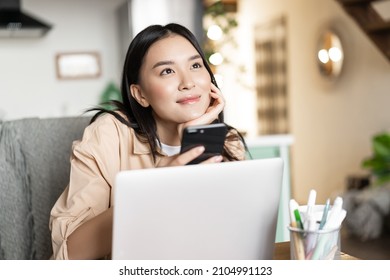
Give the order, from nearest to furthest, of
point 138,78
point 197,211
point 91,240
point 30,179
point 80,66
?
1. point 197,211
2. point 91,240
3. point 138,78
4. point 30,179
5. point 80,66

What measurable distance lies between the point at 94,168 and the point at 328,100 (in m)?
4.44

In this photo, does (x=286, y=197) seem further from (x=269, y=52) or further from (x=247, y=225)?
(x=269, y=52)

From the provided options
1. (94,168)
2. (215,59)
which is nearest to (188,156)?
(94,168)

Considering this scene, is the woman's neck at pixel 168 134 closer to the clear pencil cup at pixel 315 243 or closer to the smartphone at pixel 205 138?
the smartphone at pixel 205 138

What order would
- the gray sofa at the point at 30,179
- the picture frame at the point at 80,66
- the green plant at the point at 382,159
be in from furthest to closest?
1. the picture frame at the point at 80,66
2. the green plant at the point at 382,159
3. the gray sofa at the point at 30,179

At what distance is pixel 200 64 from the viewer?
1300 mm

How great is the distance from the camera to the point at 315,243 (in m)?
0.91

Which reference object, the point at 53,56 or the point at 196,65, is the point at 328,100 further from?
the point at 196,65

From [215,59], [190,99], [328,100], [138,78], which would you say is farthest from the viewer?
[328,100]

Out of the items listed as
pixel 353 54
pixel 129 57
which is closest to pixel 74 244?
pixel 129 57

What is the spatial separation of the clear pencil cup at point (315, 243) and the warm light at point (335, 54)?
175 inches

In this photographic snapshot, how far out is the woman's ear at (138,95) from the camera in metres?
1.39

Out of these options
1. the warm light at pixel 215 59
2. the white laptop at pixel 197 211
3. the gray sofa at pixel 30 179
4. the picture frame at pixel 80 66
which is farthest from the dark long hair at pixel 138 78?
the picture frame at pixel 80 66
